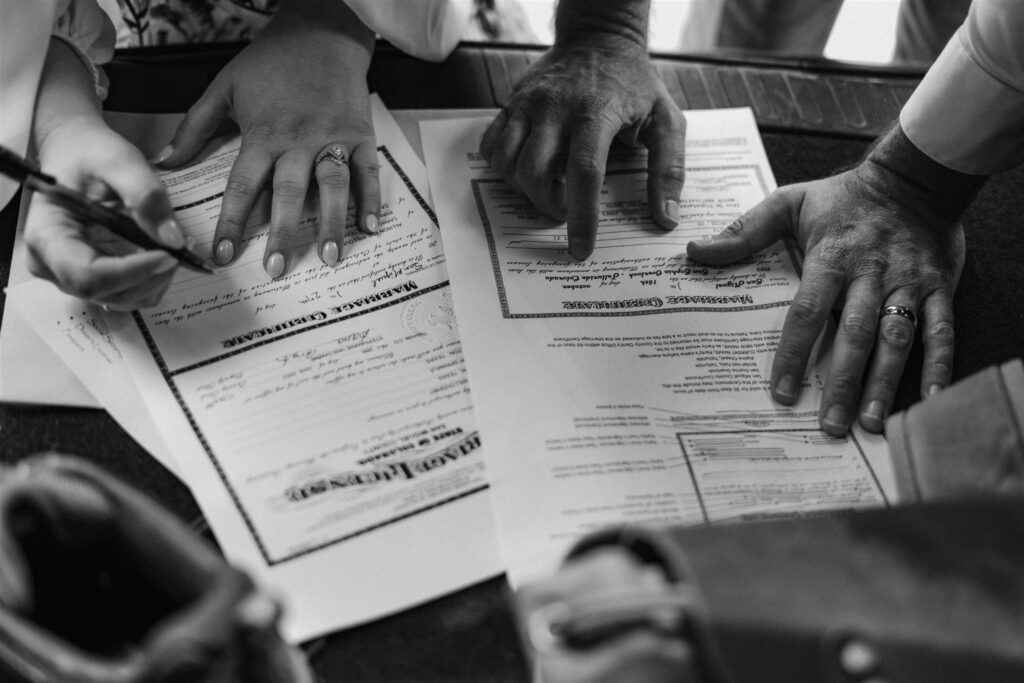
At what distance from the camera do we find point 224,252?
590 mm

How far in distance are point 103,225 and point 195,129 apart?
18 cm

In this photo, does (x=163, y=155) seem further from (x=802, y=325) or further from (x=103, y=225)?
(x=802, y=325)

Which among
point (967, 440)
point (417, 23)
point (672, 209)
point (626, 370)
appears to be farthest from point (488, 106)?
point (967, 440)

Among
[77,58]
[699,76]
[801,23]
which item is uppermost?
[77,58]

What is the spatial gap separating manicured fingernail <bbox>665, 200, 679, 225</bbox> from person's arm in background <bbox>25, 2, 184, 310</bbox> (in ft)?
1.14

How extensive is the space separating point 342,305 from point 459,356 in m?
0.09

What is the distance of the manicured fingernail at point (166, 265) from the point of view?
1.66ft

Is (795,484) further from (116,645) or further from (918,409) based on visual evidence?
(116,645)

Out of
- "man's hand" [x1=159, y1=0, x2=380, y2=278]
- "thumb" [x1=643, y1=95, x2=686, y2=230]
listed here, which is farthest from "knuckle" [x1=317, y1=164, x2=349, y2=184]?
"thumb" [x1=643, y1=95, x2=686, y2=230]

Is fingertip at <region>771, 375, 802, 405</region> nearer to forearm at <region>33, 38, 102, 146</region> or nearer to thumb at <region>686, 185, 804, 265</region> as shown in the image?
thumb at <region>686, 185, 804, 265</region>

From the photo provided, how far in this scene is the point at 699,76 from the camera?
0.78 metres

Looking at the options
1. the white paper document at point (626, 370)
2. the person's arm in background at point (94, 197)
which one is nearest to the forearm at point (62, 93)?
the person's arm in background at point (94, 197)

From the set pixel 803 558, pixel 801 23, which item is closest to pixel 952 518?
pixel 803 558

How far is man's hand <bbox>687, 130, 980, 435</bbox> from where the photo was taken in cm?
55
